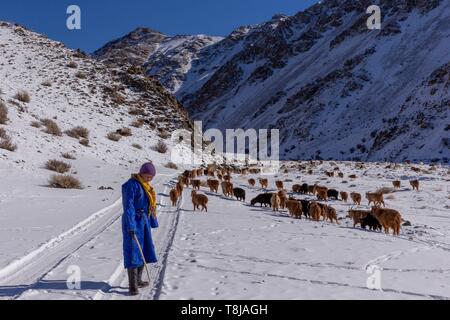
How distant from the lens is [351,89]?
72438mm

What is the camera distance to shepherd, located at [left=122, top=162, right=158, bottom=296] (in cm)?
644

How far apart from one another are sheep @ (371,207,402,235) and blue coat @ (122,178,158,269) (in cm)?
822

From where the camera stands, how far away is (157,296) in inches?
244

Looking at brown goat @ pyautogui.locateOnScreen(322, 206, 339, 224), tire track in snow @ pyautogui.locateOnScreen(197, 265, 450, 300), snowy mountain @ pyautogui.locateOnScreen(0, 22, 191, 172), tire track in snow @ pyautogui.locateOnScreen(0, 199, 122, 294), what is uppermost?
snowy mountain @ pyautogui.locateOnScreen(0, 22, 191, 172)

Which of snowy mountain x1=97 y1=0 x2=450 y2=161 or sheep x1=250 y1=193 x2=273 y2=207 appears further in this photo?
snowy mountain x1=97 y1=0 x2=450 y2=161

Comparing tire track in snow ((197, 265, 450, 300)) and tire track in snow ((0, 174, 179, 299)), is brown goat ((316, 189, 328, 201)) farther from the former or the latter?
tire track in snow ((197, 265, 450, 300))

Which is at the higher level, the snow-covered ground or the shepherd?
the shepherd

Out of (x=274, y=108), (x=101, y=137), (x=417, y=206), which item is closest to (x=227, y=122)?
(x=274, y=108)

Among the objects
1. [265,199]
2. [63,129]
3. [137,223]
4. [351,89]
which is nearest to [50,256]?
[137,223]

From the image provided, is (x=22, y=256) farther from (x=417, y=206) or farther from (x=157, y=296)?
(x=417, y=206)

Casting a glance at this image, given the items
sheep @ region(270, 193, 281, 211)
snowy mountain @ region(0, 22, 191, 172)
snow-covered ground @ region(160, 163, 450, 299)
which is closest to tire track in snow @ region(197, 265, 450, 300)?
snow-covered ground @ region(160, 163, 450, 299)

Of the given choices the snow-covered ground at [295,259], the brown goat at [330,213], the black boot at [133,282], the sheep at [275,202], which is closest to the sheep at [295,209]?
the snow-covered ground at [295,259]

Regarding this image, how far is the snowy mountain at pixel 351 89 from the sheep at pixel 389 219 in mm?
32599
